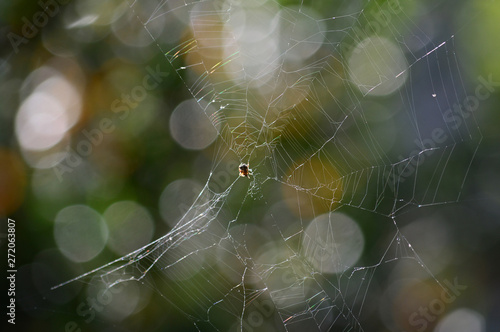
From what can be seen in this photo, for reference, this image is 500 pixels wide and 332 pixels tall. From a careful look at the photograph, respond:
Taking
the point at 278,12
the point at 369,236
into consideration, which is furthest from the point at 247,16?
the point at 369,236

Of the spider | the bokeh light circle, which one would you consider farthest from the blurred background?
the spider

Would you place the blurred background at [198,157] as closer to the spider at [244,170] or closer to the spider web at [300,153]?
the spider web at [300,153]

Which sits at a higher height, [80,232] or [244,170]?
[80,232]

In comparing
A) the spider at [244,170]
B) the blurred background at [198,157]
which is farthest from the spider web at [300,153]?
the spider at [244,170]

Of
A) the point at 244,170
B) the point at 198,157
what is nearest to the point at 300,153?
the point at 244,170

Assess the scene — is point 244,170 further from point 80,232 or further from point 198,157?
point 80,232

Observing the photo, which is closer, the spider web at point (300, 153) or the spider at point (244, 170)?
the spider at point (244, 170)

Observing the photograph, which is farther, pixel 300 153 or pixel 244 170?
pixel 300 153
